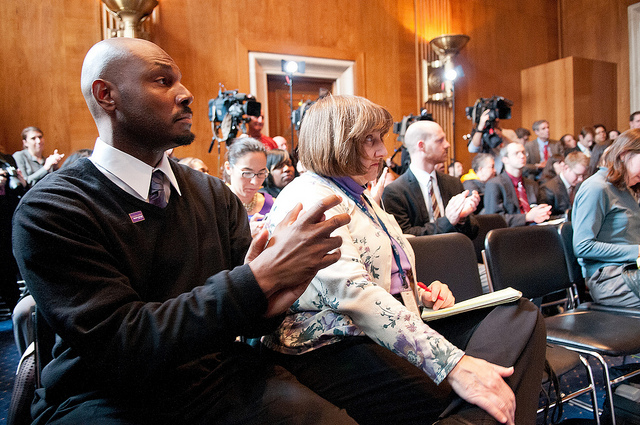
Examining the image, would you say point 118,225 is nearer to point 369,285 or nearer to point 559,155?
point 369,285

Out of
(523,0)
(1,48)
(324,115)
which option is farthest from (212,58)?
(523,0)

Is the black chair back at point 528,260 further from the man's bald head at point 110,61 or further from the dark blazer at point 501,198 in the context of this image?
the dark blazer at point 501,198

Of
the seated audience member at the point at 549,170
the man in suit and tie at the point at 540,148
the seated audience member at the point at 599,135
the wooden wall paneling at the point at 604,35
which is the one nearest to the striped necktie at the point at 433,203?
the seated audience member at the point at 549,170

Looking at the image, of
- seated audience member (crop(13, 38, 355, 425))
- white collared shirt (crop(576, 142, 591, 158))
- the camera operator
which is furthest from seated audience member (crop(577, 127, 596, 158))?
seated audience member (crop(13, 38, 355, 425))

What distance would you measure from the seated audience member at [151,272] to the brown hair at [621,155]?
6.63 feet

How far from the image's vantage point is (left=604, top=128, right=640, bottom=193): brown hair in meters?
2.30

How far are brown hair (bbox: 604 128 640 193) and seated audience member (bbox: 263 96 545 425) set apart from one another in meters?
1.57

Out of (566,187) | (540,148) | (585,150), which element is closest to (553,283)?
(566,187)

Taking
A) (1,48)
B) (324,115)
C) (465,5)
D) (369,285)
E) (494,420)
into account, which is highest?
(465,5)

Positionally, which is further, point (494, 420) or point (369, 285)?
point (369, 285)

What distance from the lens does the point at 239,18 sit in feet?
20.2

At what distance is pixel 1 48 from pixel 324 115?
5.28 m

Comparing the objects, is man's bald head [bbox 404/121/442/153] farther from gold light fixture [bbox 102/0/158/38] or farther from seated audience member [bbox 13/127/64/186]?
gold light fixture [bbox 102/0/158/38]

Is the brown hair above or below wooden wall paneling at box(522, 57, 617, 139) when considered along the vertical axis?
below
